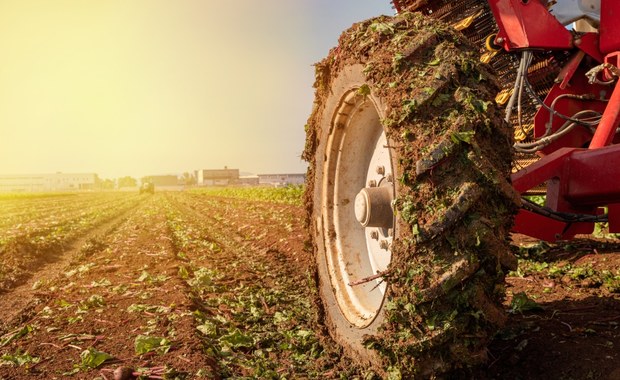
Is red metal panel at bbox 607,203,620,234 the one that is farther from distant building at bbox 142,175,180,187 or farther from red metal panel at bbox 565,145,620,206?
distant building at bbox 142,175,180,187

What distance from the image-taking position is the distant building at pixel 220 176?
10175cm

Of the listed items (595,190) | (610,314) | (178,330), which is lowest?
(178,330)

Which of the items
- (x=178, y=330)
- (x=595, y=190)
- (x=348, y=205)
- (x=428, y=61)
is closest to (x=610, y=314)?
(x=595, y=190)

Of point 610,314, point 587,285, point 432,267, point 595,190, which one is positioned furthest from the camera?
point 587,285

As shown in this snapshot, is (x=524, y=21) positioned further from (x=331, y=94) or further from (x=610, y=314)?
(x=610, y=314)

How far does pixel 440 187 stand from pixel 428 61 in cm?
60

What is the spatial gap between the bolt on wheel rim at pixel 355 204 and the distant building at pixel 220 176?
320 ft

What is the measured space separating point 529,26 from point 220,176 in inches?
4036

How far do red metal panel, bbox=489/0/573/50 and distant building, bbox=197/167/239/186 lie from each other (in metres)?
97.7

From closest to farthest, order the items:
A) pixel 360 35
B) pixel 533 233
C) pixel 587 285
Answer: pixel 360 35 < pixel 533 233 < pixel 587 285

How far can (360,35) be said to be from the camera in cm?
258

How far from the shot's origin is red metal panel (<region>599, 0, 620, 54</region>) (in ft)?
9.47

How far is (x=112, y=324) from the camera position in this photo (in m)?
3.61

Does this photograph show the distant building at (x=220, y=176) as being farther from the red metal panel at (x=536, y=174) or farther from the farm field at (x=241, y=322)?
the red metal panel at (x=536, y=174)
